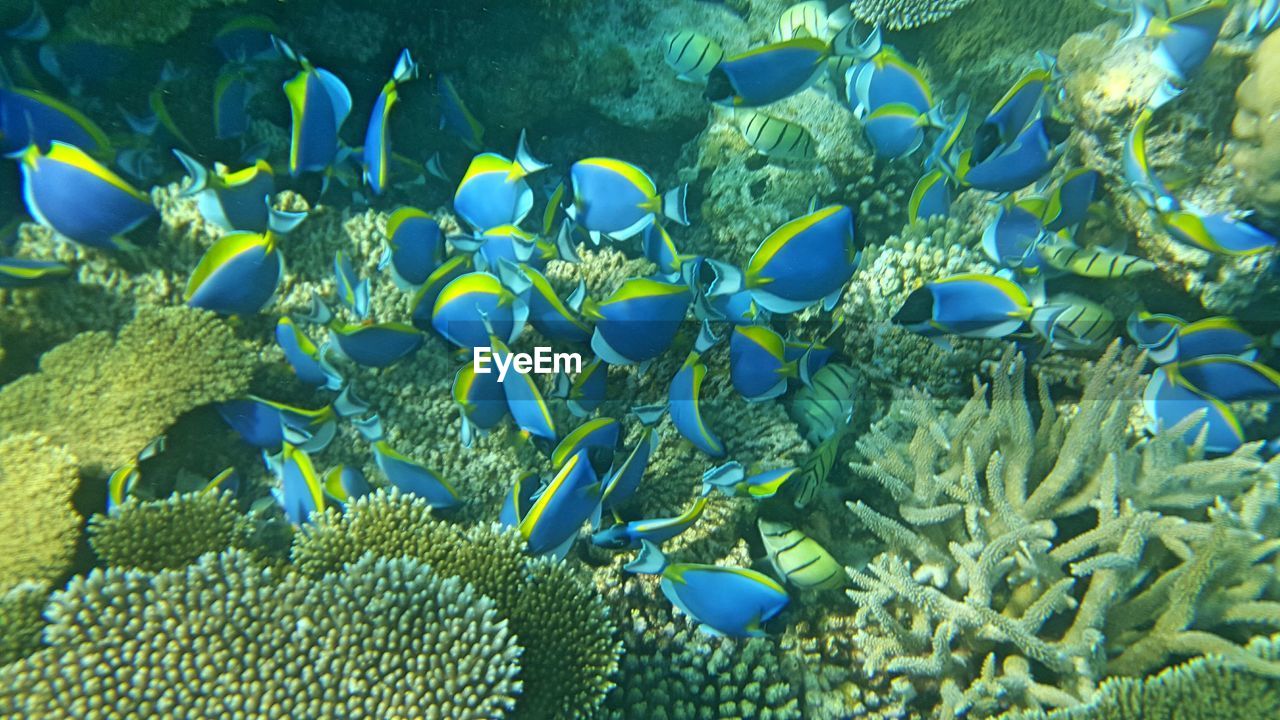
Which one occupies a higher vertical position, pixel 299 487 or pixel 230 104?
pixel 230 104

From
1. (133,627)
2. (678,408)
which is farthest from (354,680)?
(678,408)

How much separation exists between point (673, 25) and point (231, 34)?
3.10 m

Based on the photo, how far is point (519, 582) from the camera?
2.34 m

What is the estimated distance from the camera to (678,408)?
258 centimetres

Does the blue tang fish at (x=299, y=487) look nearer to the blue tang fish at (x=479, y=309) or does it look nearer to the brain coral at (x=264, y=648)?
the brain coral at (x=264, y=648)

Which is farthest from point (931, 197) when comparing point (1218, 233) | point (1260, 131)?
point (1260, 131)

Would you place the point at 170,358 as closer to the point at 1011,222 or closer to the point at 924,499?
the point at 924,499

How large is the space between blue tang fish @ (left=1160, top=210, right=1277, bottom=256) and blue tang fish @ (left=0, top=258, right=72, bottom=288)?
17.7ft

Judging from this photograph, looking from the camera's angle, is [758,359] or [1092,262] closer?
[758,359]

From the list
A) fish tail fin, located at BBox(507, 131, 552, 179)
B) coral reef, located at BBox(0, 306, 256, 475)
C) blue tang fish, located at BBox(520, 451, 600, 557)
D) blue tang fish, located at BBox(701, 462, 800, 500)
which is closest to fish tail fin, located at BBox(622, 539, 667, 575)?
blue tang fish, located at BBox(520, 451, 600, 557)

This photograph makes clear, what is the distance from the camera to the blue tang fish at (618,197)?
2869mm

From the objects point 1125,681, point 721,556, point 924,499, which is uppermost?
point 924,499

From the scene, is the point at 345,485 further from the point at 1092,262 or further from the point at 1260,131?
the point at 1260,131

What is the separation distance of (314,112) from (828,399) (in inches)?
116
